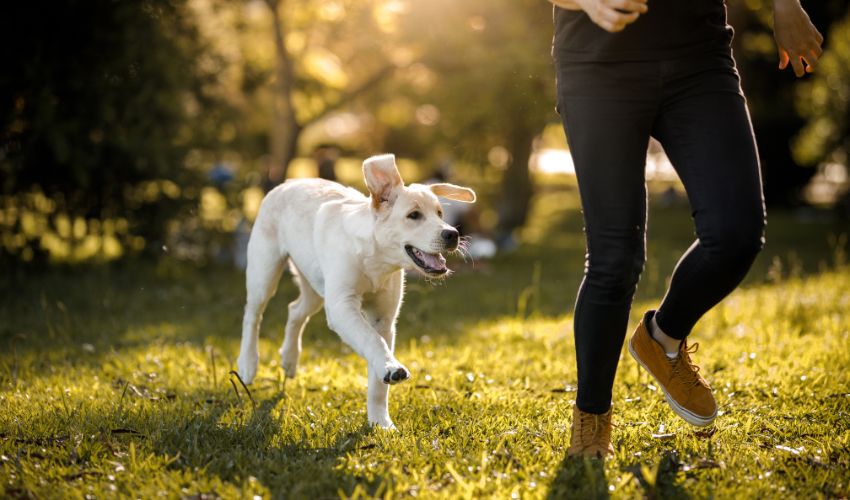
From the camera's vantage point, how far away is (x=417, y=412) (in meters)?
4.45

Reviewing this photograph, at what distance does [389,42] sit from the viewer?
16609mm

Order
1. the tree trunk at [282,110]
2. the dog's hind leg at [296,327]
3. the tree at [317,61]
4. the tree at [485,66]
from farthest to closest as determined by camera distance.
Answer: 1. the tree at [317,61]
2. the tree trunk at [282,110]
3. the tree at [485,66]
4. the dog's hind leg at [296,327]

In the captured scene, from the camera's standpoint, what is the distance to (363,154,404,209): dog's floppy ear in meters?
4.21

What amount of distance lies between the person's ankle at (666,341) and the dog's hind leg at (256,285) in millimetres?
2445

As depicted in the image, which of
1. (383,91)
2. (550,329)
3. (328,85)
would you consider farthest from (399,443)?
(383,91)

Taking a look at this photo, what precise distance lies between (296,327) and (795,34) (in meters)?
3.27

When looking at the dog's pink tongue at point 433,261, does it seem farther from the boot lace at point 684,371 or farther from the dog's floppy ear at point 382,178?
the boot lace at point 684,371

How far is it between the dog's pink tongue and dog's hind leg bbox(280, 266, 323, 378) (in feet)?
4.38

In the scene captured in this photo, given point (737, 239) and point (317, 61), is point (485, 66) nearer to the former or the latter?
point (317, 61)

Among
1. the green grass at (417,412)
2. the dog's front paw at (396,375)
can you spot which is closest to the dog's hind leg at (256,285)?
the green grass at (417,412)

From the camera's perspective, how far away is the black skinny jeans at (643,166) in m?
3.15

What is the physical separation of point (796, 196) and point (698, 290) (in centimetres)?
2490

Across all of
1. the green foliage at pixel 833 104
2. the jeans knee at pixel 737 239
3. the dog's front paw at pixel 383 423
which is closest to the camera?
the jeans knee at pixel 737 239

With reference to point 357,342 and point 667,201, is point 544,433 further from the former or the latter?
point 667,201
